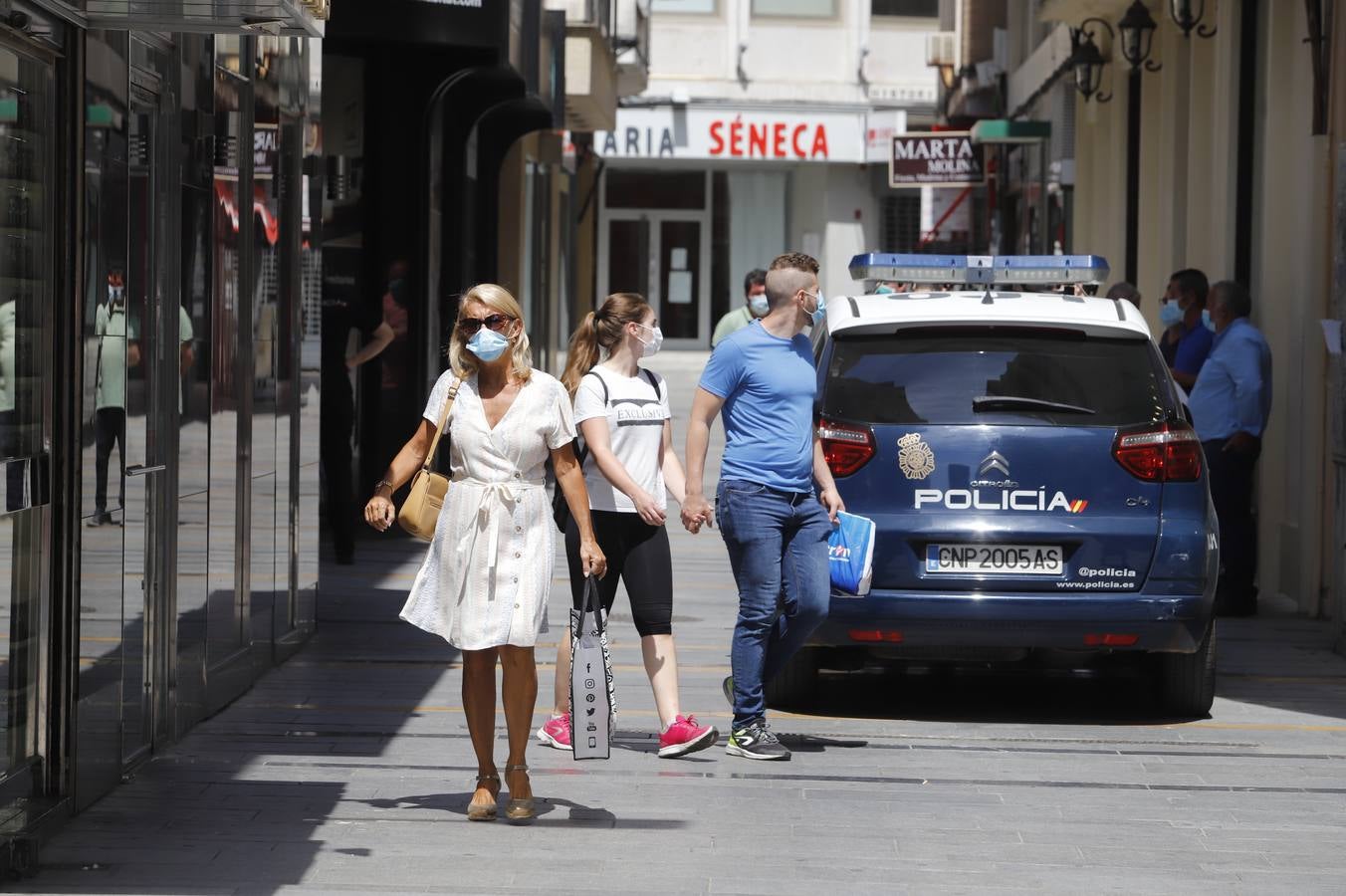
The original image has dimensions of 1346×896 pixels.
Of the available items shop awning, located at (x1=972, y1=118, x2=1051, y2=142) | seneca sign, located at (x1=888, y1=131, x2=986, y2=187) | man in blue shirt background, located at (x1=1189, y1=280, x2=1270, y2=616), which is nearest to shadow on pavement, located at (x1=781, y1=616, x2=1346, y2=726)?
man in blue shirt background, located at (x1=1189, y1=280, x2=1270, y2=616)

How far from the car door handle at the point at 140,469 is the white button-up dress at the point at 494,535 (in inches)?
45.2

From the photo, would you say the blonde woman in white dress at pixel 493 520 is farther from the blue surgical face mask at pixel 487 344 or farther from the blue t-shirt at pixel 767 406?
the blue t-shirt at pixel 767 406

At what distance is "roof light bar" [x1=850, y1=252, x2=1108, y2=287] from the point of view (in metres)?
10.1

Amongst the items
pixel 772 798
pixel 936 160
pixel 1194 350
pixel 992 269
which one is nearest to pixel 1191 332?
pixel 1194 350

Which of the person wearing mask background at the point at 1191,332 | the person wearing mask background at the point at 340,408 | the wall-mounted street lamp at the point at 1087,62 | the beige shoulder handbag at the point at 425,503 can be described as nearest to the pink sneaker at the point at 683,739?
the beige shoulder handbag at the point at 425,503

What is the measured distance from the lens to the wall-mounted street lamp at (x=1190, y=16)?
657 inches

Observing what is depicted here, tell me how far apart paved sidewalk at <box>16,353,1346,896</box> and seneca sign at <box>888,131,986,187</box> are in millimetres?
18262

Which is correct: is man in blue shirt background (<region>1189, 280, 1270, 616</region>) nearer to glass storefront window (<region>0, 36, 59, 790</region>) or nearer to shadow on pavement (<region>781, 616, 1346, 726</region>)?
shadow on pavement (<region>781, 616, 1346, 726</region>)

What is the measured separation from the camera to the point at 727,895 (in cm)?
628

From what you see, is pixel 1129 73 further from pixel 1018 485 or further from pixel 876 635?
pixel 876 635

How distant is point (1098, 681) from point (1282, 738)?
1.44 meters

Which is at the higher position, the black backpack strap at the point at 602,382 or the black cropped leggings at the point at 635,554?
the black backpack strap at the point at 602,382

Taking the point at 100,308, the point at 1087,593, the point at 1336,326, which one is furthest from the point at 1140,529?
the point at 100,308

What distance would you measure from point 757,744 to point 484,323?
2066mm
